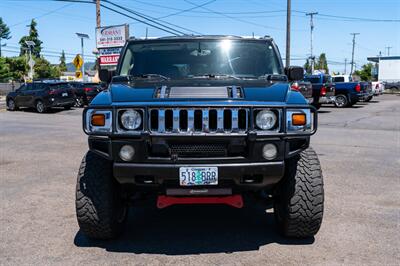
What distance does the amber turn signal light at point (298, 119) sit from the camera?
3771 millimetres

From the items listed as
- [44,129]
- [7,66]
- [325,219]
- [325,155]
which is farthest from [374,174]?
[7,66]

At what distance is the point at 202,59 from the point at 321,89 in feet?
59.5

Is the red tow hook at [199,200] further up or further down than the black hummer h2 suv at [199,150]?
further down

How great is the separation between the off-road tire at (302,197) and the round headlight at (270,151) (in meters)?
0.51

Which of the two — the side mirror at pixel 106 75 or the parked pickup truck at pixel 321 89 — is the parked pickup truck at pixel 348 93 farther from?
the side mirror at pixel 106 75

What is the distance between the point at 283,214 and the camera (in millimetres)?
4203

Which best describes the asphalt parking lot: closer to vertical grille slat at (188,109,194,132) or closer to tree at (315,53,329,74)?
vertical grille slat at (188,109,194,132)

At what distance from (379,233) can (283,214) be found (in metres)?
1.08

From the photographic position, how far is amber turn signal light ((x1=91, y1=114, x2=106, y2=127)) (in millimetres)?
3805

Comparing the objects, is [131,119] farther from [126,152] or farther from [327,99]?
[327,99]

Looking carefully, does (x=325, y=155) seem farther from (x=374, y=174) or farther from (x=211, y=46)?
(x=211, y=46)

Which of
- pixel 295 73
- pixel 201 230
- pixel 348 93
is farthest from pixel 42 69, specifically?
pixel 201 230

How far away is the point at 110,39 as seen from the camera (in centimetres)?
2422

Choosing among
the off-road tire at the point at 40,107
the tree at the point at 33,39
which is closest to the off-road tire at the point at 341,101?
the off-road tire at the point at 40,107
